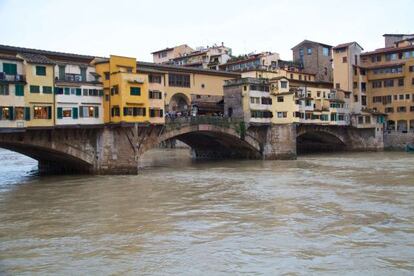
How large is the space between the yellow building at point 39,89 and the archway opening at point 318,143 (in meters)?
42.1

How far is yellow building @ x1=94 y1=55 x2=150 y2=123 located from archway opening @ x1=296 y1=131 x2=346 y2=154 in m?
34.9

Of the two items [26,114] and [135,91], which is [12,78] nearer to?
[26,114]

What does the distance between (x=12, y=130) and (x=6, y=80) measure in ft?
11.5

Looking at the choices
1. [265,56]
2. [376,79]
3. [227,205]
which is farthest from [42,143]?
[376,79]

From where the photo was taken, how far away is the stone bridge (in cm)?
3572

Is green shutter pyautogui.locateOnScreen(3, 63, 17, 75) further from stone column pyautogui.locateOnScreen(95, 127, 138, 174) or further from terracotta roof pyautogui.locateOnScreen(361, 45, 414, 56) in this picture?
terracotta roof pyautogui.locateOnScreen(361, 45, 414, 56)

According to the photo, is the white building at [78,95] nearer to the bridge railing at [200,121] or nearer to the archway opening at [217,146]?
the bridge railing at [200,121]

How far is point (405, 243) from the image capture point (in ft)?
53.5

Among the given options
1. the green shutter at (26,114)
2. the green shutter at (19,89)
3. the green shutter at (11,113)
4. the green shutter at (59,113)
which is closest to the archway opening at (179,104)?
the green shutter at (59,113)

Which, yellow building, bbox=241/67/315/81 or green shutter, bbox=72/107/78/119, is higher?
yellow building, bbox=241/67/315/81

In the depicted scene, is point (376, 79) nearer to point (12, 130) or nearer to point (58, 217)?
point (12, 130)

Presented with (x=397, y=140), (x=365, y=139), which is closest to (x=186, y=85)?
(x=365, y=139)

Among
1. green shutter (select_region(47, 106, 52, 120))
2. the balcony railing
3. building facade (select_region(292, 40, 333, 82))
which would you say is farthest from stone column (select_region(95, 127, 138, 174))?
building facade (select_region(292, 40, 333, 82))

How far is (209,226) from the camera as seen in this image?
19.6 meters
